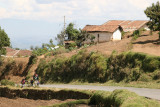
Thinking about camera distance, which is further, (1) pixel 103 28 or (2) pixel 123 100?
(1) pixel 103 28

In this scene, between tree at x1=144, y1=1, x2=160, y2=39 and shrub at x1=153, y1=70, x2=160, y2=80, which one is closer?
shrub at x1=153, y1=70, x2=160, y2=80

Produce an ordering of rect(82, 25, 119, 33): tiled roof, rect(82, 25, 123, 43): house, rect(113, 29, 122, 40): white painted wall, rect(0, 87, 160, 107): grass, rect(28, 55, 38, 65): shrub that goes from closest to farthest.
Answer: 1. rect(0, 87, 160, 107): grass
2. rect(28, 55, 38, 65): shrub
3. rect(82, 25, 123, 43): house
4. rect(82, 25, 119, 33): tiled roof
5. rect(113, 29, 122, 40): white painted wall

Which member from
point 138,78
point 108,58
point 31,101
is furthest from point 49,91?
point 108,58

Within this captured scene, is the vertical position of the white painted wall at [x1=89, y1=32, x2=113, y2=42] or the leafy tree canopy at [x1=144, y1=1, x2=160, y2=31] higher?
the leafy tree canopy at [x1=144, y1=1, x2=160, y2=31]

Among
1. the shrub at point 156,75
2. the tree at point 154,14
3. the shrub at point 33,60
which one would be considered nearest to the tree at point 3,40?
the shrub at point 33,60

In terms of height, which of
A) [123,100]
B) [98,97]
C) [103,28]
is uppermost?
[103,28]

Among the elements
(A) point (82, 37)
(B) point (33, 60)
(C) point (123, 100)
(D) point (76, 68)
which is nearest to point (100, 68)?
(D) point (76, 68)

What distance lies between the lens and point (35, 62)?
50938 mm

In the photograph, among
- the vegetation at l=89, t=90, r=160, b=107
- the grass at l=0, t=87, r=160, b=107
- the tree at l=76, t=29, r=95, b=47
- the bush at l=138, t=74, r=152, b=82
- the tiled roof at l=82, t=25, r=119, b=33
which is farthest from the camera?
the tiled roof at l=82, t=25, r=119, b=33

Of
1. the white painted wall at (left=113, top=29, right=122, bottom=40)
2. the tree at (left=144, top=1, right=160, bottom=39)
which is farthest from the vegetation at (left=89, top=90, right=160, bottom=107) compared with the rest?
the white painted wall at (left=113, top=29, right=122, bottom=40)

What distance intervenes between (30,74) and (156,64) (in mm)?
23470

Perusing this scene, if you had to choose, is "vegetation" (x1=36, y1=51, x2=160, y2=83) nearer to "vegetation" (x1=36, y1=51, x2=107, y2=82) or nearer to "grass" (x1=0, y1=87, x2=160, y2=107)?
"vegetation" (x1=36, y1=51, x2=107, y2=82)

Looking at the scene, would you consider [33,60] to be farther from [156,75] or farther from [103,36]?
[156,75]

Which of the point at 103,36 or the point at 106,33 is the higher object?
the point at 106,33
